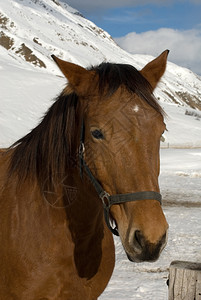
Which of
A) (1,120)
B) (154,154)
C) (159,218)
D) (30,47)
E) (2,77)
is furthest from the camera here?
(30,47)

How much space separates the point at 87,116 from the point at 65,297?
118 cm

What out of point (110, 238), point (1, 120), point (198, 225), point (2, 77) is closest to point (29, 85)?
point (2, 77)

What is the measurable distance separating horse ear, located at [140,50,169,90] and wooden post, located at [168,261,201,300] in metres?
1.26

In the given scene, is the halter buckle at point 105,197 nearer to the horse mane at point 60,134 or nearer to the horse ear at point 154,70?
the horse mane at point 60,134

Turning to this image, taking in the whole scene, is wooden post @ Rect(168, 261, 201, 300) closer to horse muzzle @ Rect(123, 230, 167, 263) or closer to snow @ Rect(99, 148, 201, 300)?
horse muzzle @ Rect(123, 230, 167, 263)

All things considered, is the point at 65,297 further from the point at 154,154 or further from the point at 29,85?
the point at 29,85

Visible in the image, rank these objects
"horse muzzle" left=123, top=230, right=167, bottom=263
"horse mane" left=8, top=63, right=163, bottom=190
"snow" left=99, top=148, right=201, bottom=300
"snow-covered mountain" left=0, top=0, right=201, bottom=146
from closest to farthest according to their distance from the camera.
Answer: "horse muzzle" left=123, top=230, right=167, bottom=263 < "horse mane" left=8, top=63, right=163, bottom=190 < "snow" left=99, top=148, right=201, bottom=300 < "snow-covered mountain" left=0, top=0, right=201, bottom=146

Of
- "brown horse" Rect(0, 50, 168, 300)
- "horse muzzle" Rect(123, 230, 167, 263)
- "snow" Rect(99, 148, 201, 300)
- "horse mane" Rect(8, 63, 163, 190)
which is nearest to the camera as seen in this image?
"horse muzzle" Rect(123, 230, 167, 263)

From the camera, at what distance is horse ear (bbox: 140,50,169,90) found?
8.20 feet

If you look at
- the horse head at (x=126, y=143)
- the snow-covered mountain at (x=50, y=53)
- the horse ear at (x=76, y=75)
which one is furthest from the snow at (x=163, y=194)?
the horse ear at (x=76, y=75)

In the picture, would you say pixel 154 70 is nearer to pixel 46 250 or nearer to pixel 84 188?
pixel 84 188

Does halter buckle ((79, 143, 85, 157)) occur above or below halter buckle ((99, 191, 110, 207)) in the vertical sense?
above

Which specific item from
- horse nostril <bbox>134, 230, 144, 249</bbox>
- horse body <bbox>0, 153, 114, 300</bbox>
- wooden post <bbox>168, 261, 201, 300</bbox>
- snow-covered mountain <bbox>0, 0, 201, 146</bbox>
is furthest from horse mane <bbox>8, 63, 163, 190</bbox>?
snow-covered mountain <bbox>0, 0, 201, 146</bbox>

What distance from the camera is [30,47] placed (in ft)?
204
